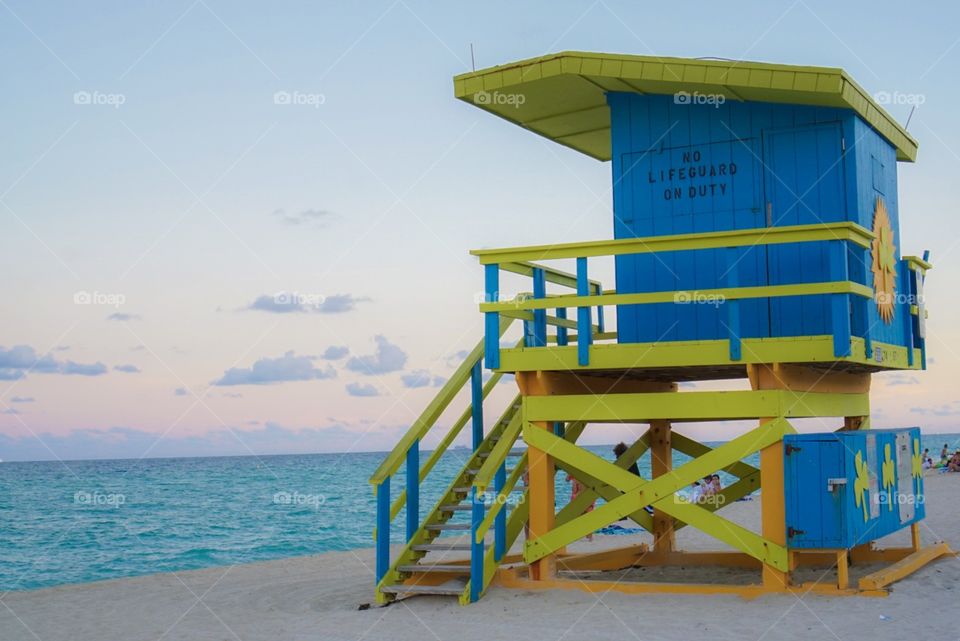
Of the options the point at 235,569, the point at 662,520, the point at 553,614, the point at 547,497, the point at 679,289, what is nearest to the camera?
the point at 553,614

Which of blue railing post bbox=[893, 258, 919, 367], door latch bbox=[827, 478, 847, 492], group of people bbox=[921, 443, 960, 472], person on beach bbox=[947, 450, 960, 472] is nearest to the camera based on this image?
door latch bbox=[827, 478, 847, 492]

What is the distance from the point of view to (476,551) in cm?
991

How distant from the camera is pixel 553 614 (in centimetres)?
936

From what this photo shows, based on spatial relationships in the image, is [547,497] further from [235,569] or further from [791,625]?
[235,569]

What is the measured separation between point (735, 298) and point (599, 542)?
1156 centimetres

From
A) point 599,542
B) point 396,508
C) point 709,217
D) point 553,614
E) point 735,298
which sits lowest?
point 599,542

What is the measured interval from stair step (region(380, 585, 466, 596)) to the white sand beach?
12 cm

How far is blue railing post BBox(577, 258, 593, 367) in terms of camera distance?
10047 millimetres

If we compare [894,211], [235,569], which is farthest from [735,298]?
[235,569]
